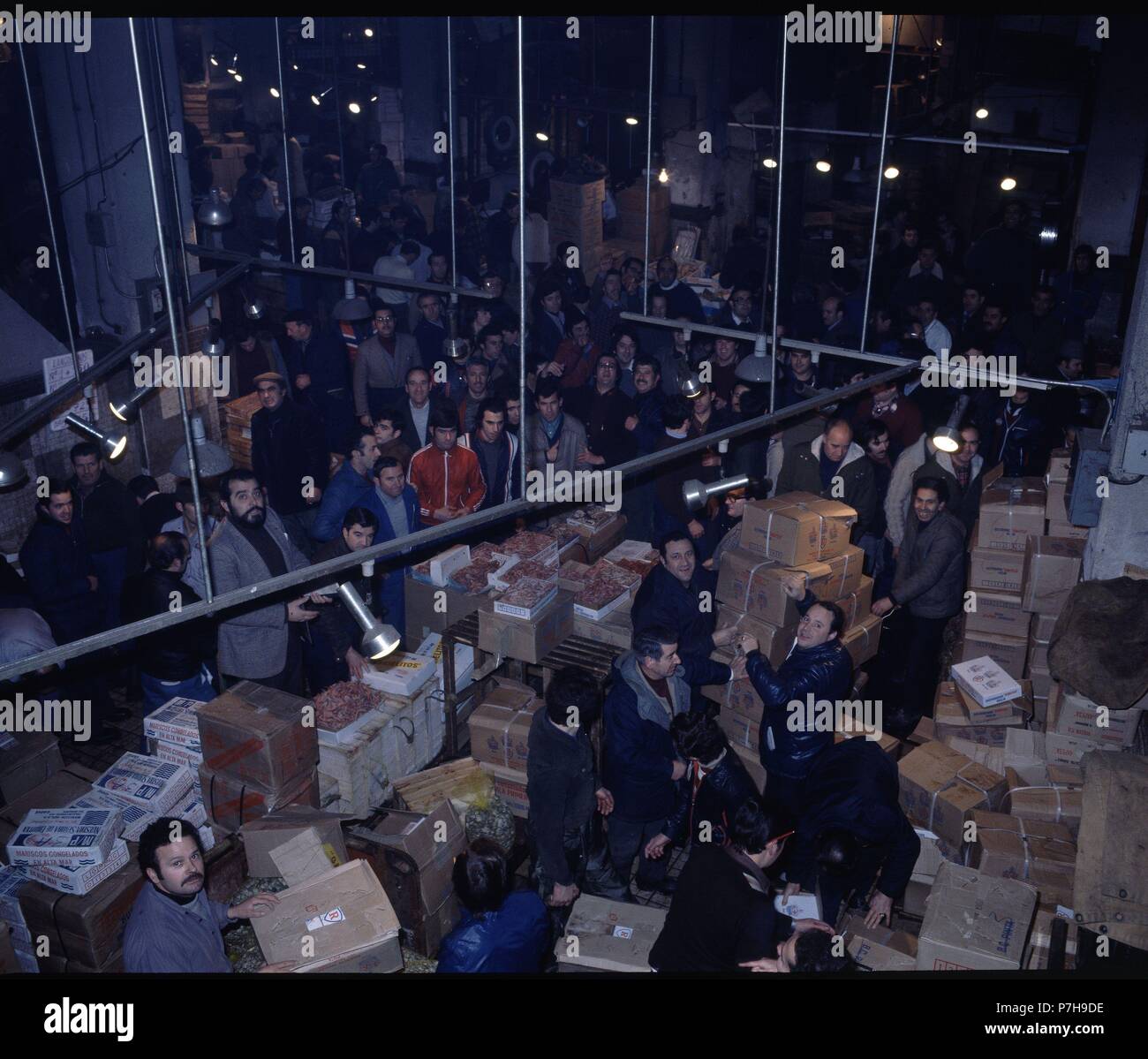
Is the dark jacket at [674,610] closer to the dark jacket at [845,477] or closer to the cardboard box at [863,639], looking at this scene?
the cardboard box at [863,639]

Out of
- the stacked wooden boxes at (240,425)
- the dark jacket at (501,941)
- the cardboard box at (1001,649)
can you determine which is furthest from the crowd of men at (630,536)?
the stacked wooden boxes at (240,425)

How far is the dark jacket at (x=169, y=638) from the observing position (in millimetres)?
5527

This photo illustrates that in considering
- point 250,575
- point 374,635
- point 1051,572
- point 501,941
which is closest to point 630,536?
point 1051,572

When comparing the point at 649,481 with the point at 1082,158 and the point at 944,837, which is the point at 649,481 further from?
the point at 1082,158

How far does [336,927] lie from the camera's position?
447 centimetres

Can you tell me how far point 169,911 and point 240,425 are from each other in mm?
5507

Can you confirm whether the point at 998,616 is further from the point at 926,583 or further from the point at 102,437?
the point at 102,437

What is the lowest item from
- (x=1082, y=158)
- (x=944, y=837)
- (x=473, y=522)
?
(x=944, y=837)

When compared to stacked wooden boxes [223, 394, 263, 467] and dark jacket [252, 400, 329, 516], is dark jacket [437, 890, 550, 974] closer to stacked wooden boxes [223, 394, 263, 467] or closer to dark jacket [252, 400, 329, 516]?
dark jacket [252, 400, 329, 516]

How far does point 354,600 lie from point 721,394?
5409 mm

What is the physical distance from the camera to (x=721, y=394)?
8.63 meters

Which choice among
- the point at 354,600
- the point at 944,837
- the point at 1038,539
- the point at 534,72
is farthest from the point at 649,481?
the point at 534,72

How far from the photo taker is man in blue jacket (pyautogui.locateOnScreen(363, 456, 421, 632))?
6.45m

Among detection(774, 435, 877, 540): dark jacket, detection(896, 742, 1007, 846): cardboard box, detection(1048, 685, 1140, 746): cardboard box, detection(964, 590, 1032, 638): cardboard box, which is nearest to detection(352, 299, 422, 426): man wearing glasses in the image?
detection(774, 435, 877, 540): dark jacket
